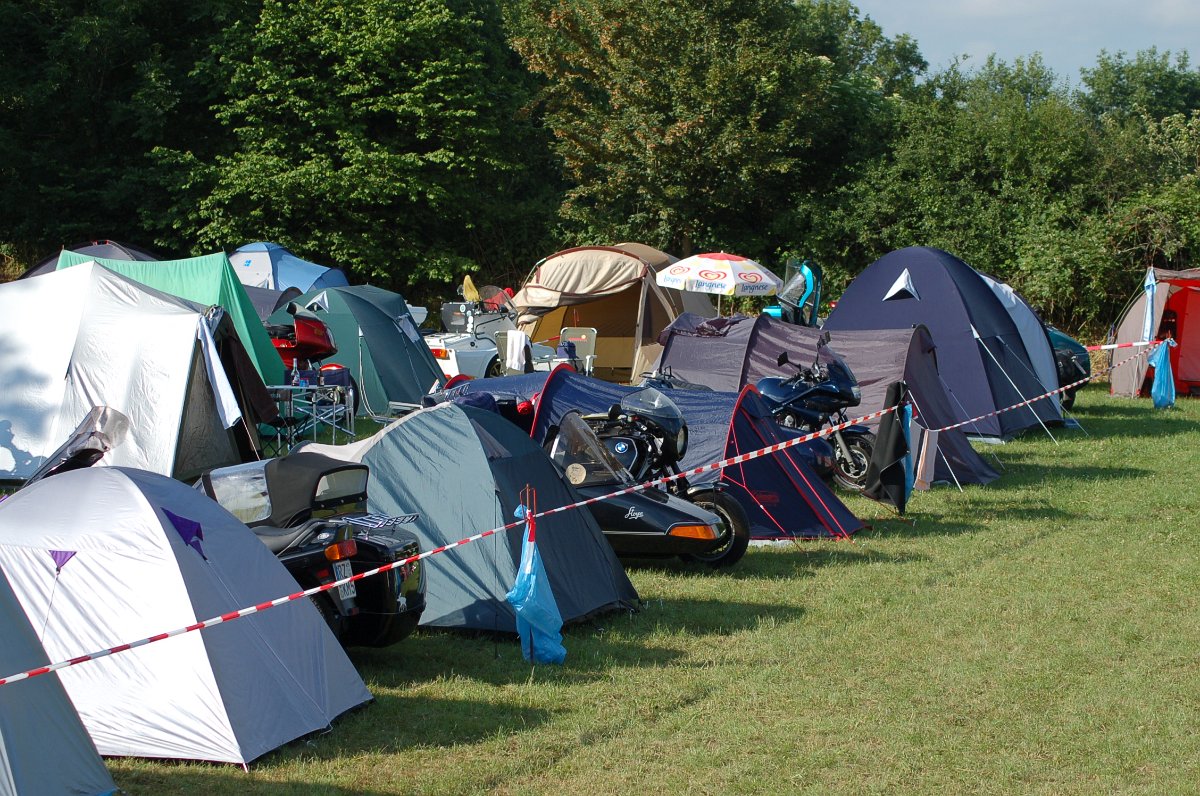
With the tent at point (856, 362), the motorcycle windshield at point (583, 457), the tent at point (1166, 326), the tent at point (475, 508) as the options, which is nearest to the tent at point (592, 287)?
the tent at point (856, 362)

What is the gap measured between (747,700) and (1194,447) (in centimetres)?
1094

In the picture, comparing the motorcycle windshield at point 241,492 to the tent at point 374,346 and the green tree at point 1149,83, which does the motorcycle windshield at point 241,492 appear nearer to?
the tent at point 374,346

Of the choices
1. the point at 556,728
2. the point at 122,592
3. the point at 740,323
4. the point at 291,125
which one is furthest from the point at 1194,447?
the point at 291,125

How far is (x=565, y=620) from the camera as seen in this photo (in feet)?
23.1

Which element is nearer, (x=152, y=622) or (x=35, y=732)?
(x=35, y=732)

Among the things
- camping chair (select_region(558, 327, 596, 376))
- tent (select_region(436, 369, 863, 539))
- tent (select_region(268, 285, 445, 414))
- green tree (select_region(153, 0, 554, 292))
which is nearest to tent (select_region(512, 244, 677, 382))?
camping chair (select_region(558, 327, 596, 376))

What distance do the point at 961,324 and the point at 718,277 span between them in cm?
504

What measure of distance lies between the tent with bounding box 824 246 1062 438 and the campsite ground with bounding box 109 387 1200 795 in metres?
5.44

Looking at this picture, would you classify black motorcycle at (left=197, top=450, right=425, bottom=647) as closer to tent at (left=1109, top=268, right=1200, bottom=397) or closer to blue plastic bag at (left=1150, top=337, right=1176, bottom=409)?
blue plastic bag at (left=1150, top=337, right=1176, bottom=409)

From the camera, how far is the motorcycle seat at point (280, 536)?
242 inches

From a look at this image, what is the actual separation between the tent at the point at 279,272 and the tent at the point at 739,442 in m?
13.8

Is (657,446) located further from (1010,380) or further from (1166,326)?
(1166,326)

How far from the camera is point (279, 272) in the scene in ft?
77.4

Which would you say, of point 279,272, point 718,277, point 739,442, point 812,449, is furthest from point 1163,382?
point 279,272
